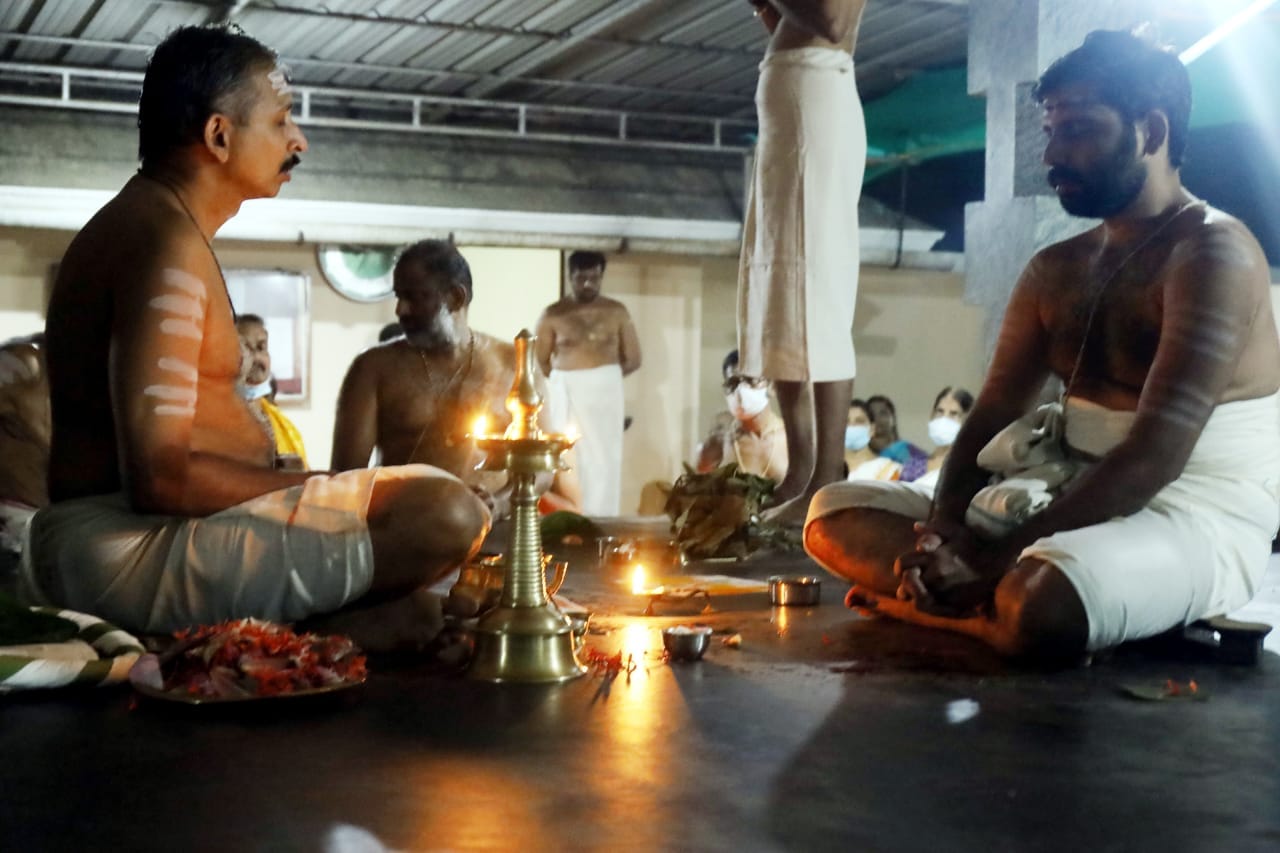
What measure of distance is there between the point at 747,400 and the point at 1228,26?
13.6 ft

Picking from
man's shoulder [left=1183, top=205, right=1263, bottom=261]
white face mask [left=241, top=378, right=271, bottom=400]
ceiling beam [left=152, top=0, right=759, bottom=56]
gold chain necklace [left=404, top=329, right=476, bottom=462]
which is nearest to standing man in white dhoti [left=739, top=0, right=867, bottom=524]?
gold chain necklace [left=404, top=329, right=476, bottom=462]

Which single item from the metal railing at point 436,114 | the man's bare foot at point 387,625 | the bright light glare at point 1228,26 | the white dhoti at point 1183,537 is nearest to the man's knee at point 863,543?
the white dhoti at point 1183,537

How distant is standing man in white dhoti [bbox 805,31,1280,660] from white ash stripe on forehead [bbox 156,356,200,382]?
6.51ft

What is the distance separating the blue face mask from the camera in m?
11.4

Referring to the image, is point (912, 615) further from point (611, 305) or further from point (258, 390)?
point (611, 305)

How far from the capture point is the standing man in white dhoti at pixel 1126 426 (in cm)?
389

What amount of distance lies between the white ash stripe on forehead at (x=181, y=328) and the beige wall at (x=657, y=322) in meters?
9.11

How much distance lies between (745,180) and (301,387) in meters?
4.38

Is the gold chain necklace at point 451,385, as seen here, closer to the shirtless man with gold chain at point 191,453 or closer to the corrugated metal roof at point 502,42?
the shirtless man with gold chain at point 191,453

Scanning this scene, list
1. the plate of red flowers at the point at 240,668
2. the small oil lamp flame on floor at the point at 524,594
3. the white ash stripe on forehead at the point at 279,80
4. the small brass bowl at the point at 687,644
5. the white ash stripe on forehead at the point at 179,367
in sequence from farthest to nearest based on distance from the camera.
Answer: the white ash stripe on forehead at the point at 279,80 < the small brass bowl at the point at 687,644 < the white ash stripe on forehead at the point at 179,367 < the small oil lamp flame on floor at the point at 524,594 < the plate of red flowers at the point at 240,668

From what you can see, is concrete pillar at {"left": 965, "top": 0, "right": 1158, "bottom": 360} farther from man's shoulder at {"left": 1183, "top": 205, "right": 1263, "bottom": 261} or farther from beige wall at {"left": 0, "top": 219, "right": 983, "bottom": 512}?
beige wall at {"left": 0, "top": 219, "right": 983, "bottom": 512}

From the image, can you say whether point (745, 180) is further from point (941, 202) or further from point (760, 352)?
point (760, 352)

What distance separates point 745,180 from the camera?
1291 cm

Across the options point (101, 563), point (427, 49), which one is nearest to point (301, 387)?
point (427, 49)
